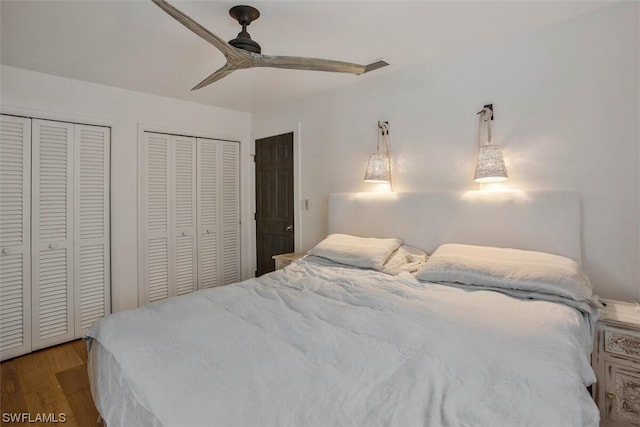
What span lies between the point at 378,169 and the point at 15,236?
3030 millimetres

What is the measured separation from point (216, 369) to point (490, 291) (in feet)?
4.89

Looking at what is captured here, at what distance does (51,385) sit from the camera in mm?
2273

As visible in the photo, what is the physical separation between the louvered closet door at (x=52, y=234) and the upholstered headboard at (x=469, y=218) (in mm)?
2373

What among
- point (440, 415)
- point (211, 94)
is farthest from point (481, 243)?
point (211, 94)

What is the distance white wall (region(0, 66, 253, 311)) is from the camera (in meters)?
2.70

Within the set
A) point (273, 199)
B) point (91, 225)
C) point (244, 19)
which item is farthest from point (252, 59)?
point (91, 225)

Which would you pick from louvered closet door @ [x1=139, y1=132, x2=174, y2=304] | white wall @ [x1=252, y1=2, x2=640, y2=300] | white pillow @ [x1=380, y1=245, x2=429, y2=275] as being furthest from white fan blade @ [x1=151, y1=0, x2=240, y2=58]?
louvered closet door @ [x1=139, y1=132, x2=174, y2=304]

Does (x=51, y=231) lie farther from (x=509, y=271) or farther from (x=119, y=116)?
(x=509, y=271)

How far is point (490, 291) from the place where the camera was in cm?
184

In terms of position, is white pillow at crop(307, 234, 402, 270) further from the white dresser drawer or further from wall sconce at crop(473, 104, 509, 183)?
the white dresser drawer

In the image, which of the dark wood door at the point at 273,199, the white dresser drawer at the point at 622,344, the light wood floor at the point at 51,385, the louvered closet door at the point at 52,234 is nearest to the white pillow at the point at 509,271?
the white dresser drawer at the point at 622,344

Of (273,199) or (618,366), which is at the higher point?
(273,199)

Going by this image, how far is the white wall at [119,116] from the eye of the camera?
8.85 ft

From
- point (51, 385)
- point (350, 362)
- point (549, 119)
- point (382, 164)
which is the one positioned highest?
point (549, 119)
